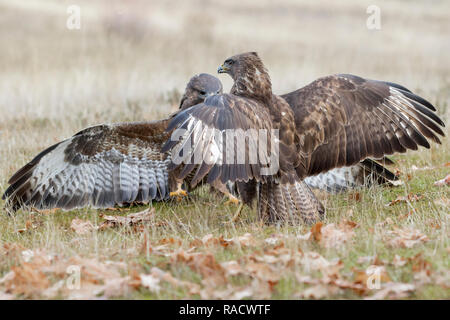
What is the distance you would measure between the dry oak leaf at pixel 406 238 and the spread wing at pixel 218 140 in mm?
1469

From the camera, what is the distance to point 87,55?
21375 mm

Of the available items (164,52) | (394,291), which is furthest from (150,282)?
(164,52)

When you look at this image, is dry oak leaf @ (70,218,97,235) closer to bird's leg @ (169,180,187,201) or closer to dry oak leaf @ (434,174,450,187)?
bird's leg @ (169,180,187,201)

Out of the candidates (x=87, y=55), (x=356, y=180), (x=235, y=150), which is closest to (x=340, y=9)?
(x=87, y=55)

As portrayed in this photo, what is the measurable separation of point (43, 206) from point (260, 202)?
302 centimetres

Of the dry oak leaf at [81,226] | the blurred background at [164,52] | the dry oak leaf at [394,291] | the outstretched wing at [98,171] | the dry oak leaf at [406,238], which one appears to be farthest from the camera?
the blurred background at [164,52]

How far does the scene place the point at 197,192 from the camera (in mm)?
9055

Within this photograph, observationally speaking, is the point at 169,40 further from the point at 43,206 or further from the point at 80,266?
the point at 80,266

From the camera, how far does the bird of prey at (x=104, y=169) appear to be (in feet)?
27.1

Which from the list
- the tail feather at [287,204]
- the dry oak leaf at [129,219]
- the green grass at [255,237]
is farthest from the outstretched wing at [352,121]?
the dry oak leaf at [129,219]

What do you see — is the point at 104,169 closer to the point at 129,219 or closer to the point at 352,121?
the point at 129,219

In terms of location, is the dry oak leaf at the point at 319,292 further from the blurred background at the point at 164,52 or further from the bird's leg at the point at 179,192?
the blurred background at the point at 164,52

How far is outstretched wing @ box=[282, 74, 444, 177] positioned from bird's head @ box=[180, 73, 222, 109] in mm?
1222

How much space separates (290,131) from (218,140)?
1389mm
